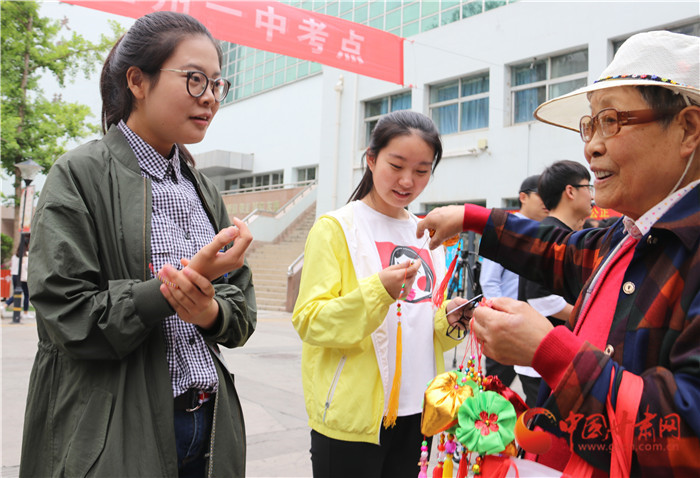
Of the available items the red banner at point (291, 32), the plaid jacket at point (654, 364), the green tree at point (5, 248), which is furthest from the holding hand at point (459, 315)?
the green tree at point (5, 248)

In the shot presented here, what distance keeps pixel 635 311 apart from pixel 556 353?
22 centimetres

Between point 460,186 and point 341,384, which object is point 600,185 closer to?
point 341,384

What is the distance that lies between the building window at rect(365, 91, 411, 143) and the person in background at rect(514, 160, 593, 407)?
11.3 m

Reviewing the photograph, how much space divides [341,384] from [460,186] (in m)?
11.7

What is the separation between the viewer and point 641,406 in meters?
1.07

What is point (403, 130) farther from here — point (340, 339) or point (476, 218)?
point (340, 339)

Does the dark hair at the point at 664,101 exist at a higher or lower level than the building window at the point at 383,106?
lower

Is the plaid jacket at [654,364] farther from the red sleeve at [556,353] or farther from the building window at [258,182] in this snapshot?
the building window at [258,182]

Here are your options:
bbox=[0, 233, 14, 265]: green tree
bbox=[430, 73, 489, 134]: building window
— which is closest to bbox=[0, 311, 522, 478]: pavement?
bbox=[430, 73, 489, 134]: building window

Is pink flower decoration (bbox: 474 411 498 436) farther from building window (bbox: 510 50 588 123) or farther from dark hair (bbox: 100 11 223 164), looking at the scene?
building window (bbox: 510 50 588 123)

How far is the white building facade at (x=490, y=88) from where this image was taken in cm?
1052

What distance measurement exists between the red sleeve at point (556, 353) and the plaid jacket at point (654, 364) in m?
0.01

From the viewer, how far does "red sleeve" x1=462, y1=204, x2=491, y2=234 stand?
1.81 meters

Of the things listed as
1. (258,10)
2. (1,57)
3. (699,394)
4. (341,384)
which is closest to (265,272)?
(1,57)
